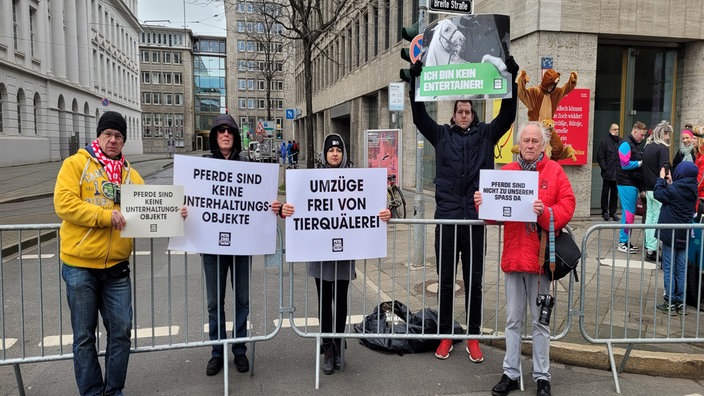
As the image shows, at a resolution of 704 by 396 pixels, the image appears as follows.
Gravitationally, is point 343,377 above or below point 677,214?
below

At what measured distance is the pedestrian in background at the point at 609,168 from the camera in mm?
10789

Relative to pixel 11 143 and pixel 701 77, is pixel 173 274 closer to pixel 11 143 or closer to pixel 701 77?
pixel 701 77

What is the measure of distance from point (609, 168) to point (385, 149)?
5.24 meters

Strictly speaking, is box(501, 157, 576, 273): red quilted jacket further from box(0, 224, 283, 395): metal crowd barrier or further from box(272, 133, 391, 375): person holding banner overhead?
box(0, 224, 283, 395): metal crowd barrier

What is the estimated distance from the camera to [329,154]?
14.1ft

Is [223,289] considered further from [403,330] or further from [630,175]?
[630,175]

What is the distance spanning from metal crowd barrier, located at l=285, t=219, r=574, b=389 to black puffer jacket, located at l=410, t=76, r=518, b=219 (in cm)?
22

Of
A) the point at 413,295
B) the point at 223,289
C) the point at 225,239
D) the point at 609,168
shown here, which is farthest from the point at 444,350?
the point at 609,168

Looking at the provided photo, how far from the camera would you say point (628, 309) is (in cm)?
552

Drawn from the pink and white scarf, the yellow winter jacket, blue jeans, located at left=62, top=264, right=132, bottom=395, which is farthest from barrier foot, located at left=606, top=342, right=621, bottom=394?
the pink and white scarf

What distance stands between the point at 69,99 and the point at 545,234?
1791 inches

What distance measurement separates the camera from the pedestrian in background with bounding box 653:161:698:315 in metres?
5.37

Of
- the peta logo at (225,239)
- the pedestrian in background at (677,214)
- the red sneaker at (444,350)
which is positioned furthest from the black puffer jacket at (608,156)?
the peta logo at (225,239)

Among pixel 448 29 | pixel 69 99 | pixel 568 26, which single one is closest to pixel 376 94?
pixel 568 26
